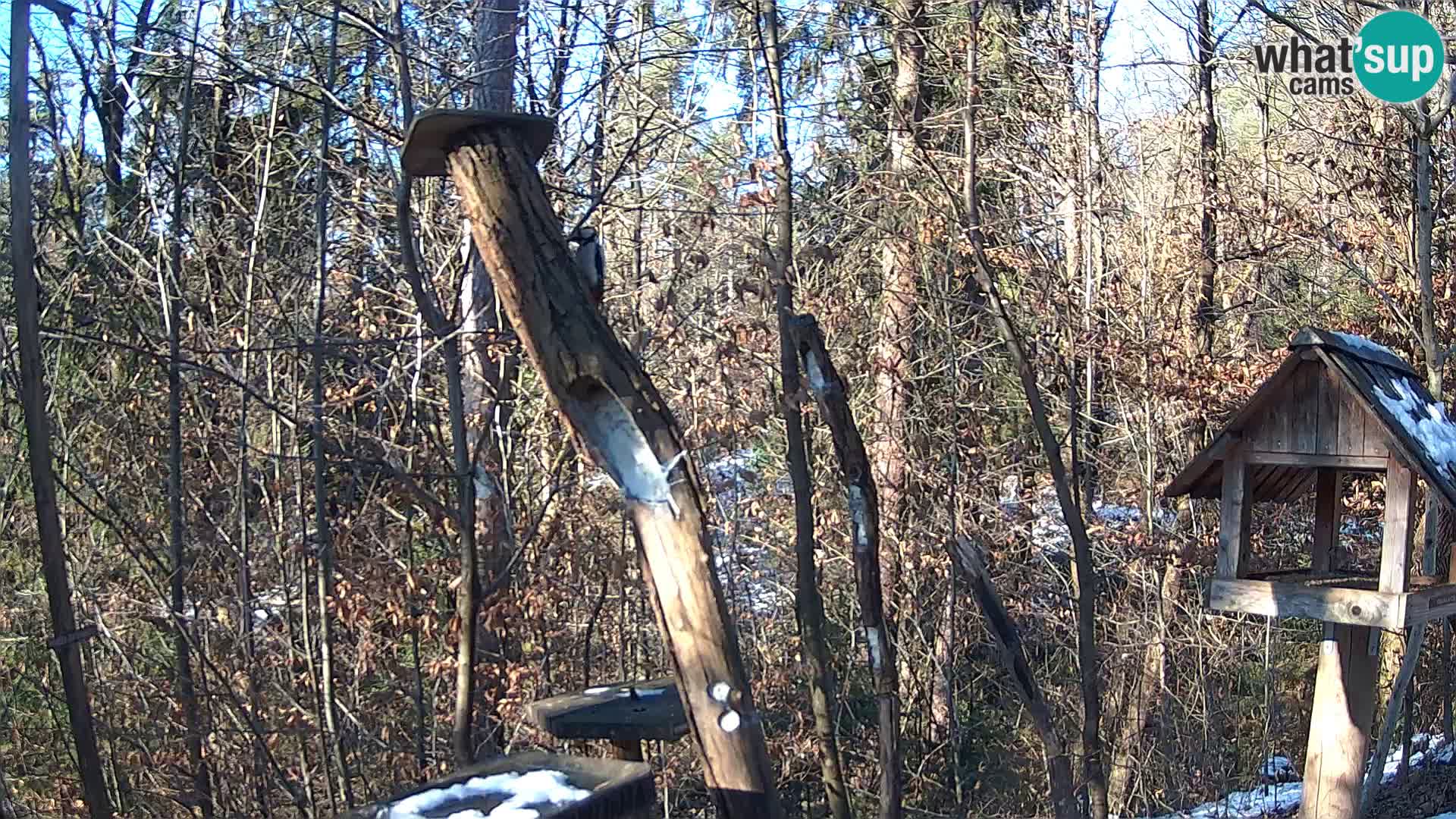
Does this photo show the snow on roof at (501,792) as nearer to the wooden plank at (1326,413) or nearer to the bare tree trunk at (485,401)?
the bare tree trunk at (485,401)

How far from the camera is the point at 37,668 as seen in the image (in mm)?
6875

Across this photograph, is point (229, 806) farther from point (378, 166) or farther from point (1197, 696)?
point (1197, 696)

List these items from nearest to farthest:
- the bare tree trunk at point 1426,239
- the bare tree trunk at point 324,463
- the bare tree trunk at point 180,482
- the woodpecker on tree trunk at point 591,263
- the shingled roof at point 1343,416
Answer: the woodpecker on tree trunk at point 591,263
the shingled roof at point 1343,416
the bare tree trunk at point 324,463
the bare tree trunk at point 180,482
the bare tree trunk at point 1426,239

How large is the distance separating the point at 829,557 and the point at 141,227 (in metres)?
4.61

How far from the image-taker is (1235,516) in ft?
13.9

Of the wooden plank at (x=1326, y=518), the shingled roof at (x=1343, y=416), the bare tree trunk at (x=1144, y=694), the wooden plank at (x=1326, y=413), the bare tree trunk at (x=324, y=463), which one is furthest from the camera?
the bare tree trunk at (x=1144, y=694)

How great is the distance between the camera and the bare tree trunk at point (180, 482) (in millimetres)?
5480

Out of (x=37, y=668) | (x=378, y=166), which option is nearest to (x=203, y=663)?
(x=37, y=668)

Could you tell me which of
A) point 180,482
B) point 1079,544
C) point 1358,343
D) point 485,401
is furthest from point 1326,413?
point 180,482

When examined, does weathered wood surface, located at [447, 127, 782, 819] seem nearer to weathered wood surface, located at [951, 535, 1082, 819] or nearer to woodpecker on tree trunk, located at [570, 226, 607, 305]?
woodpecker on tree trunk, located at [570, 226, 607, 305]

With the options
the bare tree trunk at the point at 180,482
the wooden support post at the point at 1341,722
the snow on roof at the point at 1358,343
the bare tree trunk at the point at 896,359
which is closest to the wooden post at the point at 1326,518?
the wooden support post at the point at 1341,722

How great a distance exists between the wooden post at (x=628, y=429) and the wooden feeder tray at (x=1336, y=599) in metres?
1.99

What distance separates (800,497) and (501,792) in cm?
262

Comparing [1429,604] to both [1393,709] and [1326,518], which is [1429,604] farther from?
[1393,709]
